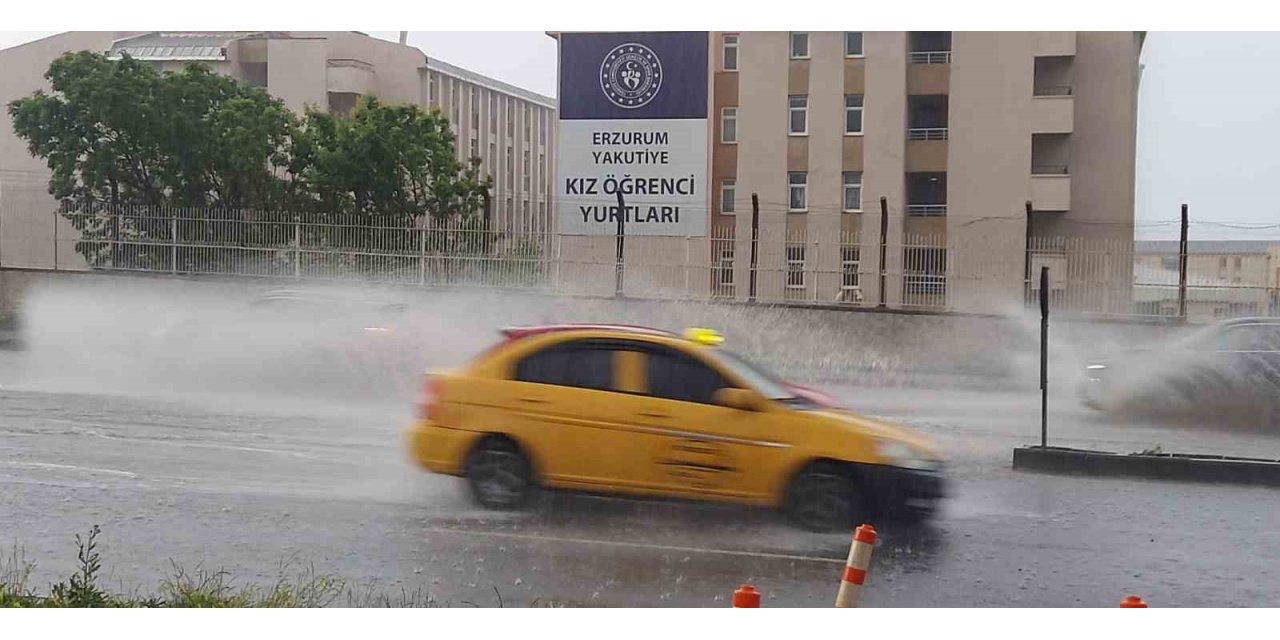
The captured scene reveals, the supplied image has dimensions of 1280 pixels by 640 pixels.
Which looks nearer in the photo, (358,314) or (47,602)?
(47,602)

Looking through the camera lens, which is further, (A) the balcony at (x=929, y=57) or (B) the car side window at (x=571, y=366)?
(A) the balcony at (x=929, y=57)

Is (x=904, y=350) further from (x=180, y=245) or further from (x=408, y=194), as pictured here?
(x=180, y=245)

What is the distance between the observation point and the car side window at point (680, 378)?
6.83 meters

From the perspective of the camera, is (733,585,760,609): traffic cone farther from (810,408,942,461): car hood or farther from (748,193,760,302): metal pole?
(748,193,760,302): metal pole

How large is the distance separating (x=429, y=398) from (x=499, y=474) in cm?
61

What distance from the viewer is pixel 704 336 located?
279 inches

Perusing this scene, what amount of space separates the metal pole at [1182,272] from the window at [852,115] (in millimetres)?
1736

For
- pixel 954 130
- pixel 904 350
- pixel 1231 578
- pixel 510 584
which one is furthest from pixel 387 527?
pixel 1231 578

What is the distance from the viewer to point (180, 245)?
7.88 m

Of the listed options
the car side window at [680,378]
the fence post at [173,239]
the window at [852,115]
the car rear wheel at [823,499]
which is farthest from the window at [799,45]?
the fence post at [173,239]

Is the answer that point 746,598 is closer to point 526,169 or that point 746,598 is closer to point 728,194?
point 728,194

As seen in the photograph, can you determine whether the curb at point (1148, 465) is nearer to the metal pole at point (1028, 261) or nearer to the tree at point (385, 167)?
the metal pole at point (1028, 261)

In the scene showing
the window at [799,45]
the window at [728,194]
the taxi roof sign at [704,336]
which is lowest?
the taxi roof sign at [704,336]

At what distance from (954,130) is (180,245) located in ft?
14.2
